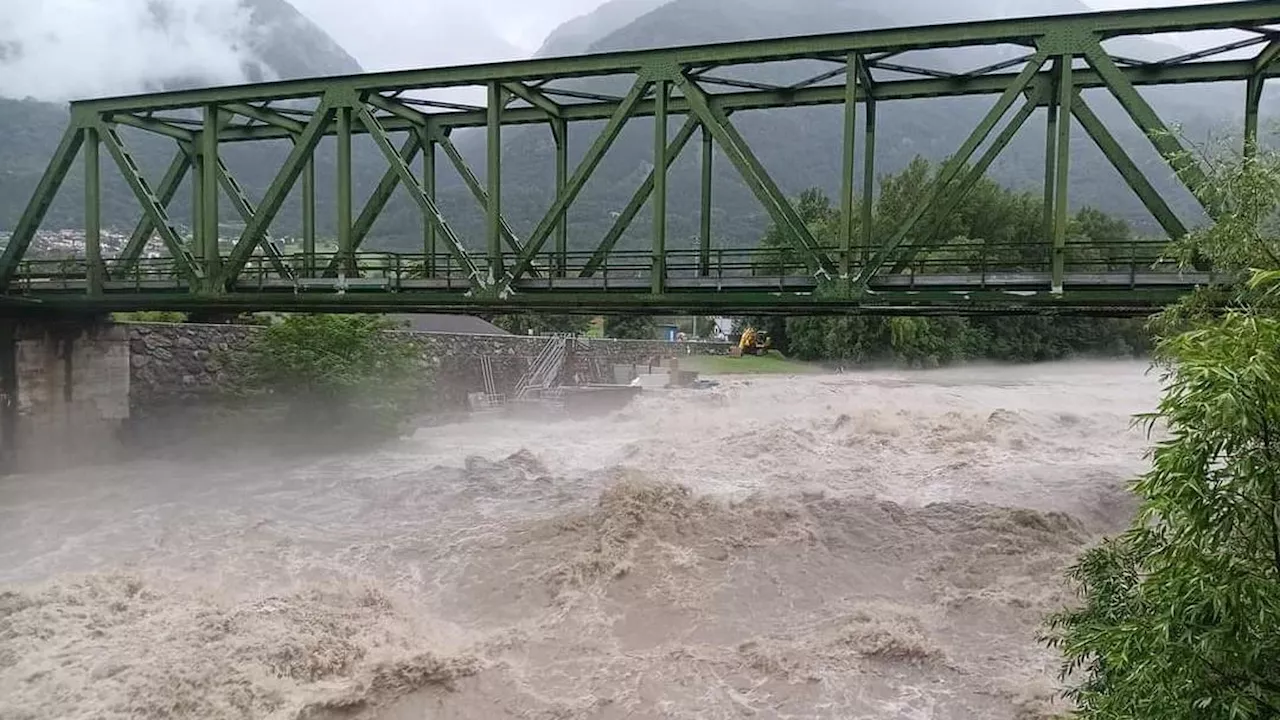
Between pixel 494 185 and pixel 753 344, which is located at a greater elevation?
pixel 494 185

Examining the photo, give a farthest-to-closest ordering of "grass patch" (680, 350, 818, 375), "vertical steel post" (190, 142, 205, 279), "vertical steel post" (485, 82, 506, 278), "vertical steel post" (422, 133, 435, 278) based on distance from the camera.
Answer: "grass patch" (680, 350, 818, 375) → "vertical steel post" (422, 133, 435, 278) → "vertical steel post" (190, 142, 205, 279) → "vertical steel post" (485, 82, 506, 278)

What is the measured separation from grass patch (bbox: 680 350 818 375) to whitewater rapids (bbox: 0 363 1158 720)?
94.1 ft

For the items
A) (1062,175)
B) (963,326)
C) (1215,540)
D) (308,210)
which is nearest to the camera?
(1215,540)

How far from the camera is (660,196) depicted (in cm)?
1435

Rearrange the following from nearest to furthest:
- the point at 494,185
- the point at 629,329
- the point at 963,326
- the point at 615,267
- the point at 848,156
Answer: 1. the point at 848,156
2. the point at 615,267
3. the point at 494,185
4. the point at 963,326
5. the point at 629,329

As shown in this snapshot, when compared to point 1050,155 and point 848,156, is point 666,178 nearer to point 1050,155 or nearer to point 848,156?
point 848,156

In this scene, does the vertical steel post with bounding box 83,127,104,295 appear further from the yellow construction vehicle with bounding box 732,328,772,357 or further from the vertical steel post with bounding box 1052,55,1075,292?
the yellow construction vehicle with bounding box 732,328,772,357

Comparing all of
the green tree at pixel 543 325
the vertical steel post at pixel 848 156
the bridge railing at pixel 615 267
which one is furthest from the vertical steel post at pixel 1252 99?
the green tree at pixel 543 325

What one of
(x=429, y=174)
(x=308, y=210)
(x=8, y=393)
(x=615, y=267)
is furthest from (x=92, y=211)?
(x=615, y=267)

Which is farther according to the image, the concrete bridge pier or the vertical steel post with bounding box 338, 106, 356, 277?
the concrete bridge pier

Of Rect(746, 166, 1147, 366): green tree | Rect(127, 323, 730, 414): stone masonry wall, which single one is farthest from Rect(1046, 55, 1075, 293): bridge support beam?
Rect(746, 166, 1147, 366): green tree

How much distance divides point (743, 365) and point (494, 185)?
4390 cm

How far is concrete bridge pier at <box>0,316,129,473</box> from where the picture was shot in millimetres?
20953

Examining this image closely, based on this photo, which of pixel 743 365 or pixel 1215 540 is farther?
pixel 743 365
